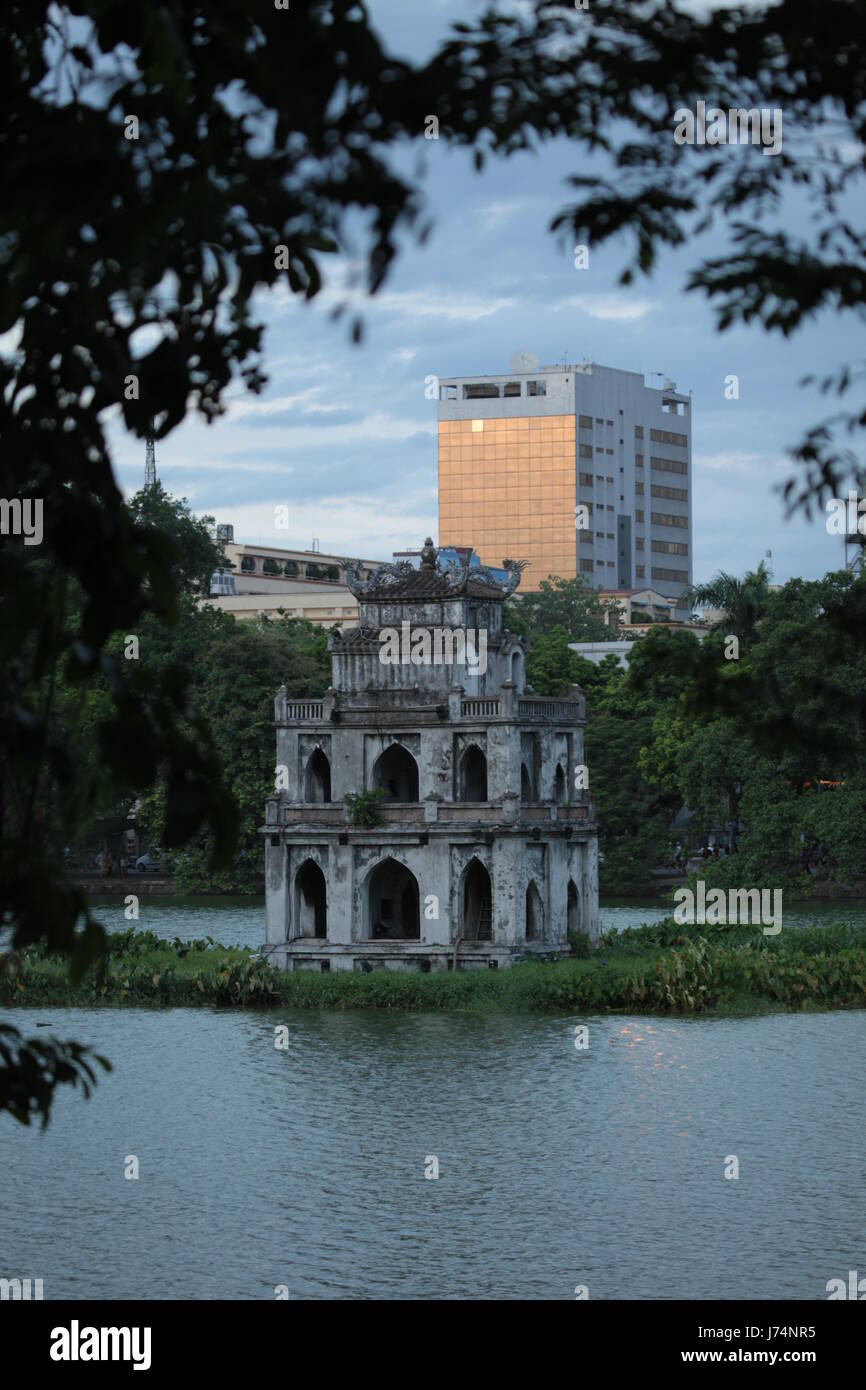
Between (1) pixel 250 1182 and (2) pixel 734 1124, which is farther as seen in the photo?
(2) pixel 734 1124

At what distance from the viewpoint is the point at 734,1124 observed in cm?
2777

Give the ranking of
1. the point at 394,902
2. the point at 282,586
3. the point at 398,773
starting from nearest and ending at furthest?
1. the point at 394,902
2. the point at 398,773
3. the point at 282,586

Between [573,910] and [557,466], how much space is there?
8279 cm

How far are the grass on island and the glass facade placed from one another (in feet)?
278

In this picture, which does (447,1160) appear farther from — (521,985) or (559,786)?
(559,786)

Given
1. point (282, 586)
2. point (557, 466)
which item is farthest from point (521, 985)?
point (557, 466)

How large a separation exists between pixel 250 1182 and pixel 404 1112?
4294 mm

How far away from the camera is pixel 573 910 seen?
139ft

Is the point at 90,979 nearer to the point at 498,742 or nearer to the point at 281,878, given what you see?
the point at 281,878

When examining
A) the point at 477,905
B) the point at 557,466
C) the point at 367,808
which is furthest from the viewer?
the point at 557,466

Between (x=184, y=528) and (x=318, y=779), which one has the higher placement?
(x=184, y=528)

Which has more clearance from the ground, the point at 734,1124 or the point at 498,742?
the point at 498,742
